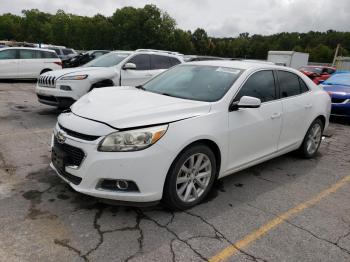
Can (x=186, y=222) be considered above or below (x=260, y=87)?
below

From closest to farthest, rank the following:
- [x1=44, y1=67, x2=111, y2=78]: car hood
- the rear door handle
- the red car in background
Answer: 1. the rear door handle
2. [x1=44, y1=67, x2=111, y2=78]: car hood
3. the red car in background

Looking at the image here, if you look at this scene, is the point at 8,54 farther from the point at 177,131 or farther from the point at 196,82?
the point at 177,131

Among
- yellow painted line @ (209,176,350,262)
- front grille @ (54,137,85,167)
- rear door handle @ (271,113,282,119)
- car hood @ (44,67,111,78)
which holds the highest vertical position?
car hood @ (44,67,111,78)

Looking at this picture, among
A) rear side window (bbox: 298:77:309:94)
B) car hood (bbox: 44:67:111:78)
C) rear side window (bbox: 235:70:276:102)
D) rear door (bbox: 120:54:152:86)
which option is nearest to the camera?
rear side window (bbox: 235:70:276:102)

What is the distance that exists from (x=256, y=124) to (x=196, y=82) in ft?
3.06

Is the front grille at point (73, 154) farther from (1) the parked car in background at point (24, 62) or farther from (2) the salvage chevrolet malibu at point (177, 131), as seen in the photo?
(1) the parked car in background at point (24, 62)

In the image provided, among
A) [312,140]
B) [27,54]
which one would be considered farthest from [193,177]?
[27,54]

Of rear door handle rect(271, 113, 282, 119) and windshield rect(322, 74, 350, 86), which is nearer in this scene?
rear door handle rect(271, 113, 282, 119)

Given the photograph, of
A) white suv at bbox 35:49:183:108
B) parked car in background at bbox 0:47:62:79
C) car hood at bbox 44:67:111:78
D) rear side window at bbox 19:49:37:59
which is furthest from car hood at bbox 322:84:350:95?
rear side window at bbox 19:49:37:59

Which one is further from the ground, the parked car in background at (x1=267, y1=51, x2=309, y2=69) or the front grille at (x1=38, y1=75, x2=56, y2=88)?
the parked car in background at (x1=267, y1=51, x2=309, y2=69)

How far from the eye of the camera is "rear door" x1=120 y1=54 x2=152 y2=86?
8.42m

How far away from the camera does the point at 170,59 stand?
9.53 metres

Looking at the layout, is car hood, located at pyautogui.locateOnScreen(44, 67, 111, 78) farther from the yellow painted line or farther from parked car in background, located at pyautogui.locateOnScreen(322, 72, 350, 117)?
parked car in background, located at pyautogui.locateOnScreen(322, 72, 350, 117)

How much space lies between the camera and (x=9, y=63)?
14664 mm
